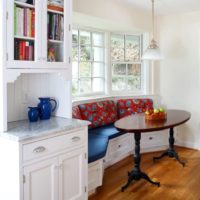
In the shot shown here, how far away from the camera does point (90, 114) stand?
12.8ft

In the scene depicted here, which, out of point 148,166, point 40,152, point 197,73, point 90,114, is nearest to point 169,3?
point 197,73

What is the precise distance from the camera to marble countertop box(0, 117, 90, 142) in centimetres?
201

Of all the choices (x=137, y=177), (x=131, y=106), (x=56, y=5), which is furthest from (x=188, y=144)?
(x=56, y=5)

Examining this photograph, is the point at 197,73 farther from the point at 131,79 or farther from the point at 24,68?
the point at 24,68

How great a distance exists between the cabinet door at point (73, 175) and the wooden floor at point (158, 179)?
15.1 inches

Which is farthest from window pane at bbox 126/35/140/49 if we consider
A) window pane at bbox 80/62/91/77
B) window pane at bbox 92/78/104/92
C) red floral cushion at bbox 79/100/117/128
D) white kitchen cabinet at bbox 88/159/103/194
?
white kitchen cabinet at bbox 88/159/103/194

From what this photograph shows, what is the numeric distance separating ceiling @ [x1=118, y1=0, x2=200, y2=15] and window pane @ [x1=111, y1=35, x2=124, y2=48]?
0.65 metres

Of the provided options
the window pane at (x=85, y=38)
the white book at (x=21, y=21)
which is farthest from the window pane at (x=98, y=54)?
the white book at (x=21, y=21)

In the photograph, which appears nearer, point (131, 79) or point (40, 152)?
point (40, 152)

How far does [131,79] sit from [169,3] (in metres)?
1.52

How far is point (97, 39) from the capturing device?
4562mm

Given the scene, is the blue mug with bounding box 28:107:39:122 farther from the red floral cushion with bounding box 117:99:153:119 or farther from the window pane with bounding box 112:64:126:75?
the window pane with bounding box 112:64:126:75

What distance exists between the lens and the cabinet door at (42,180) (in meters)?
2.05

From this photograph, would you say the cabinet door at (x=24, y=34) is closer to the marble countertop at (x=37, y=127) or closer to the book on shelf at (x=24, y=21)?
the book on shelf at (x=24, y=21)
